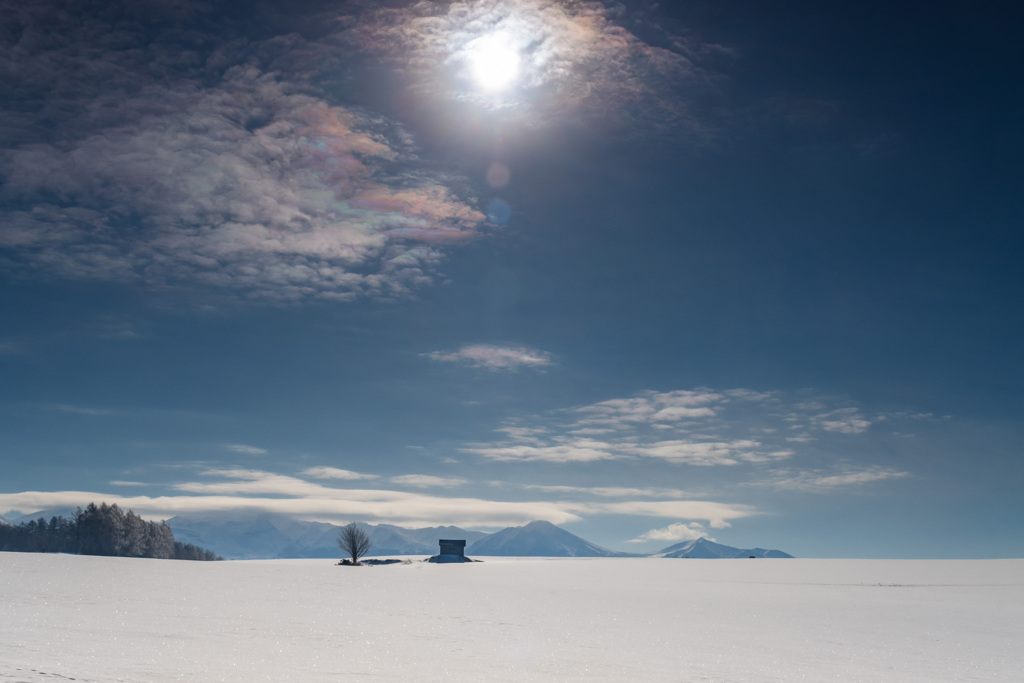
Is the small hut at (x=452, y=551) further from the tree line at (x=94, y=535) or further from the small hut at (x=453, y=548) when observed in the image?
the tree line at (x=94, y=535)

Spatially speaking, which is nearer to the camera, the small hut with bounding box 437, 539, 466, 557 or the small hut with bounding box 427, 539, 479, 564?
the small hut with bounding box 427, 539, 479, 564

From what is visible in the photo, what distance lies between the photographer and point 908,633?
1303 inches

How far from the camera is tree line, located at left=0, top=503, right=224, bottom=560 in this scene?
136 metres

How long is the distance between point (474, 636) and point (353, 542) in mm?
112345

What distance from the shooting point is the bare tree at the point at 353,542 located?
Result: 5210 inches

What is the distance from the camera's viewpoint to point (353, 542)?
133 meters

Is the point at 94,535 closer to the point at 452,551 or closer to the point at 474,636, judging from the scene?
the point at 452,551

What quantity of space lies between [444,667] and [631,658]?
7014 millimetres

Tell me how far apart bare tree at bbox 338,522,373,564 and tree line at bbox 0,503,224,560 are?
47.2 m

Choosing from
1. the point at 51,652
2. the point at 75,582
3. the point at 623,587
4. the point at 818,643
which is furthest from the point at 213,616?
the point at 623,587

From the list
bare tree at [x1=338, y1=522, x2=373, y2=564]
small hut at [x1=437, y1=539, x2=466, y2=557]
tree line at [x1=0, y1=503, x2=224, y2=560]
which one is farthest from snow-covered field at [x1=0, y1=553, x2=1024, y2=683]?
tree line at [x1=0, y1=503, x2=224, y2=560]

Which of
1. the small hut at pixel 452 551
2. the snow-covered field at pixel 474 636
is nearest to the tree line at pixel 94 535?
the small hut at pixel 452 551

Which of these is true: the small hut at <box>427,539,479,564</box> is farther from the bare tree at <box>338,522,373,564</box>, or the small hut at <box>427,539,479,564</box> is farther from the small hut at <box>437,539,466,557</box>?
the bare tree at <box>338,522,373,564</box>

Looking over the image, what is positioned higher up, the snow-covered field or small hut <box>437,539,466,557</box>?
the snow-covered field
